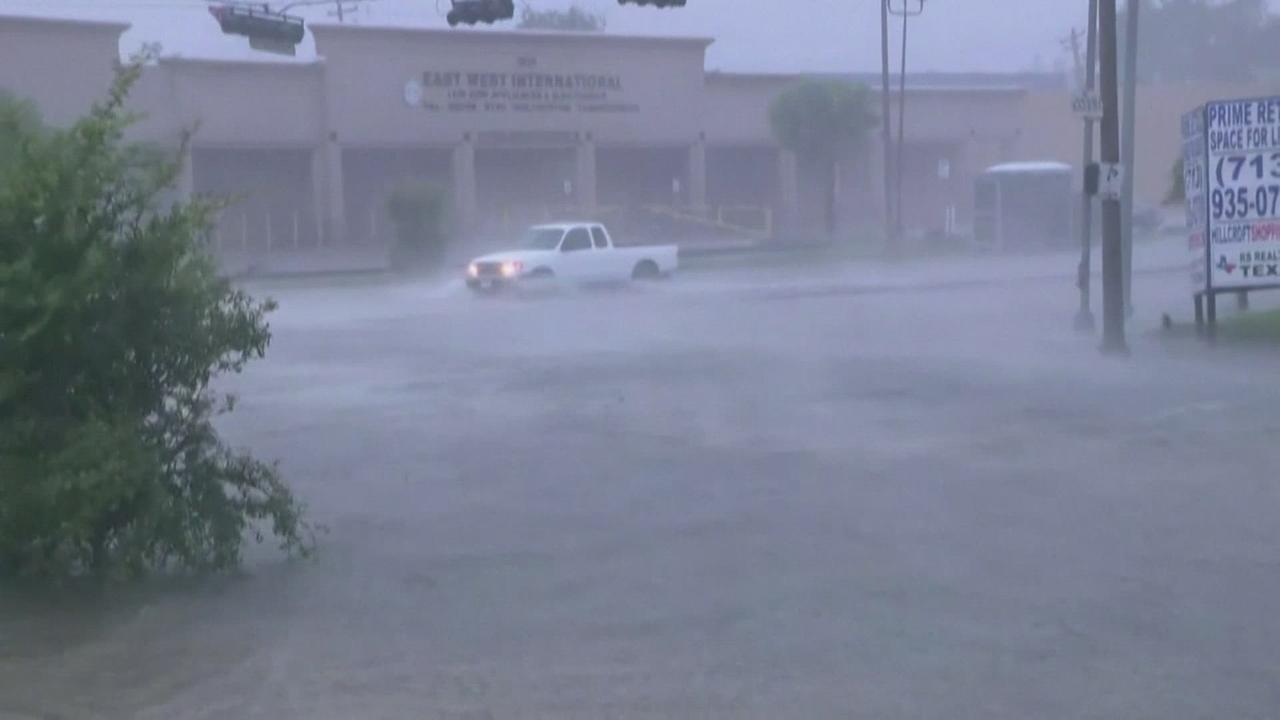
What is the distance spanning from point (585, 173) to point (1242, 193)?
41.8 m

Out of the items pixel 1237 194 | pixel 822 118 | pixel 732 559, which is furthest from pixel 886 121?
pixel 732 559

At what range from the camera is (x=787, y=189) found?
7019 cm

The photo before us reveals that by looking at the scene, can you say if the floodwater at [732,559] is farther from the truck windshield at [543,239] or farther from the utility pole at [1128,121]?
the truck windshield at [543,239]

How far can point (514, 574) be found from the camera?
11039 millimetres

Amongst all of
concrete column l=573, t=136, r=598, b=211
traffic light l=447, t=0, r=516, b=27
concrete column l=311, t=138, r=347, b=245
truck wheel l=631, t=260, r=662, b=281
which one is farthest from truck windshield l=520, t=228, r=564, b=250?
concrete column l=573, t=136, r=598, b=211

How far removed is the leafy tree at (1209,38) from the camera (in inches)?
4112

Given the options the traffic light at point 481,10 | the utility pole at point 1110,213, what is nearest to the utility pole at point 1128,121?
the utility pole at point 1110,213

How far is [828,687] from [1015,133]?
229 feet

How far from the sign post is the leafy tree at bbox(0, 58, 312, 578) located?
1666 cm

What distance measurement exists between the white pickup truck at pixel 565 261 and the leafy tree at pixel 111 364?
28.5 metres

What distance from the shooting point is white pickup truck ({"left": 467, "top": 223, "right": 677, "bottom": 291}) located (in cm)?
3984

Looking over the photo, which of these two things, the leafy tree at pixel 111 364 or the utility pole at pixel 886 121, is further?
the utility pole at pixel 886 121

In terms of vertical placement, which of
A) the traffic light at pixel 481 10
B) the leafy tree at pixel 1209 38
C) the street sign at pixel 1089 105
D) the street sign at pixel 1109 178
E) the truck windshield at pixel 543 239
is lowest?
the truck windshield at pixel 543 239

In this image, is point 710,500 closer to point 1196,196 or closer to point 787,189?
point 1196,196
